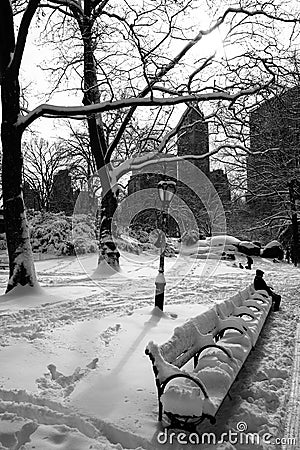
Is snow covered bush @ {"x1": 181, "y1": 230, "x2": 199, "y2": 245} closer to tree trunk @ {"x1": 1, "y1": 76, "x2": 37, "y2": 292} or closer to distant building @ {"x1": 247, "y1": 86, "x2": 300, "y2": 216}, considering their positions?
distant building @ {"x1": 247, "y1": 86, "x2": 300, "y2": 216}

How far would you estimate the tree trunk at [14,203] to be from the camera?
1102 cm

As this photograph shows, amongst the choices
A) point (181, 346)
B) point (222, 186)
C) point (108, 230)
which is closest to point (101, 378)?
point (181, 346)

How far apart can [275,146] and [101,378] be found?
60.8 ft

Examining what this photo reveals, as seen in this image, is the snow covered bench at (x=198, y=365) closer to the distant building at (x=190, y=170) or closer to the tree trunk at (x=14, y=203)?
the tree trunk at (x=14, y=203)

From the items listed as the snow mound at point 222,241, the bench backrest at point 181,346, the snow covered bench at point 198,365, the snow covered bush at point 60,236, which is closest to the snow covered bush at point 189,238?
the snow mound at point 222,241

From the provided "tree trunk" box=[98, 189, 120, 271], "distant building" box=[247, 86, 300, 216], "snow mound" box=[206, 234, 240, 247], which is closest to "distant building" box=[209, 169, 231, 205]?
"distant building" box=[247, 86, 300, 216]

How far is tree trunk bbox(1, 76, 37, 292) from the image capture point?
11016 millimetres

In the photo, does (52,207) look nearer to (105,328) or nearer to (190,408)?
(105,328)

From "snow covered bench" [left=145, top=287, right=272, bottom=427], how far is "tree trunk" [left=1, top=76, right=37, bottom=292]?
6049mm

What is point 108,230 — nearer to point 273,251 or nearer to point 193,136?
point 193,136

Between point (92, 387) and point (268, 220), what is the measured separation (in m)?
28.2

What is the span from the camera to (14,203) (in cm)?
1103

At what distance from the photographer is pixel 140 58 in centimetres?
1241

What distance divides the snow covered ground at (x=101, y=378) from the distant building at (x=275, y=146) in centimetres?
938
